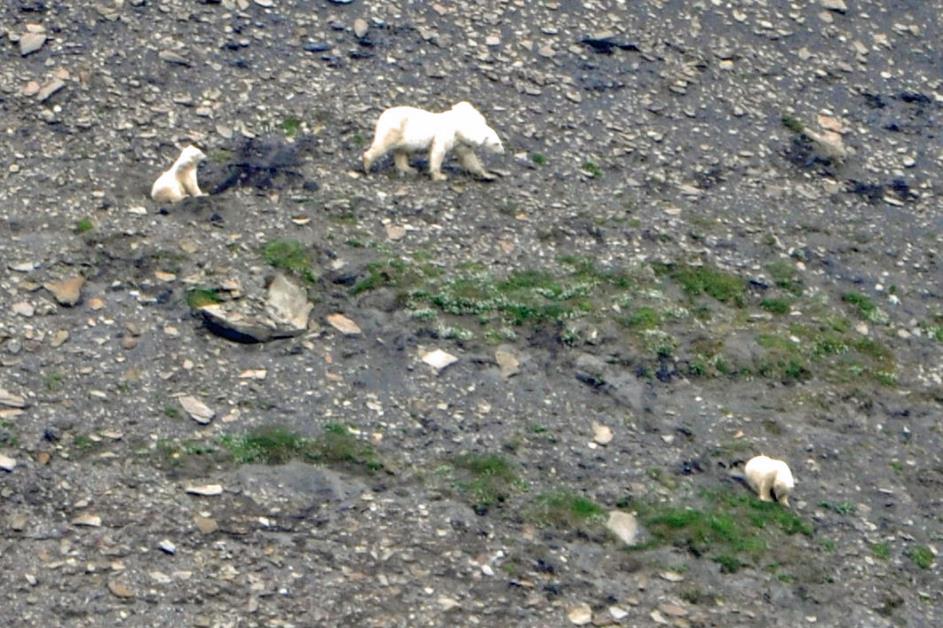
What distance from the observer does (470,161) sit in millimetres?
13711

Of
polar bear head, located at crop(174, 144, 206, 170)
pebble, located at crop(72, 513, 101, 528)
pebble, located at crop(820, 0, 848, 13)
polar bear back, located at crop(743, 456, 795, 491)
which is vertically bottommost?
pebble, located at crop(72, 513, 101, 528)

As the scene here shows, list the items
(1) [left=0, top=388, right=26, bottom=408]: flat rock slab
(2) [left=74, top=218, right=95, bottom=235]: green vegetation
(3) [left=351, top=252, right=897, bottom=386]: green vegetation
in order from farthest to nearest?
1. (2) [left=74, top=218, right=95, bottom=235]: green vegetation
2. (3) [left=351, top=252, right=897, bottom=386]: green vegetation
3. (1) [left=0, top=388, right=26, bottom=408]: flat rock slab

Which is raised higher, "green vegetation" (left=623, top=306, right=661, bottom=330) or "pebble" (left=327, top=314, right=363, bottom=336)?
"green vegetation" (left=623, top=306, right=661, bottom=330)

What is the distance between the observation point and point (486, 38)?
50.4 ft

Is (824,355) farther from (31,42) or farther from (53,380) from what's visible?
(31,42)

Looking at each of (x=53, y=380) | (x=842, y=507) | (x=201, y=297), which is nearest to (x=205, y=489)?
(x=53, y=380)

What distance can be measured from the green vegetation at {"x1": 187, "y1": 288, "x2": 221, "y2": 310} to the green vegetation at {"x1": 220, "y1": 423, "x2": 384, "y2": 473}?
4.37ft

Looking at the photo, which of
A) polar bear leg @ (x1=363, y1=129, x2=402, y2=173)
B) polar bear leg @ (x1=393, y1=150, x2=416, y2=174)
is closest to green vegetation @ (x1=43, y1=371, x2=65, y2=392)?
polar bear leg @ (x1=363, y1=129, x2=402, y2=173)

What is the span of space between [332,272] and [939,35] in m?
8.03

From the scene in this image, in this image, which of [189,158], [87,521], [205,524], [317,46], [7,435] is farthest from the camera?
[317,46]

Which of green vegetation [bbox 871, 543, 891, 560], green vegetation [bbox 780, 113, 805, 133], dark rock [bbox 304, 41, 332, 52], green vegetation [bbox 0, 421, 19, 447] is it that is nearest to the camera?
green vegetation [bbox 0, 421, 19, 447]

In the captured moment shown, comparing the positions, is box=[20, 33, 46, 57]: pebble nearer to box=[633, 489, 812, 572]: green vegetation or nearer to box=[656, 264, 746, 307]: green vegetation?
box=[656, 264, 746, 307]: green vegetation

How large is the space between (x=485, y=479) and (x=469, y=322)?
1722 millimetres

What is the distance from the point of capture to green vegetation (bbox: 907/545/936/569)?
10719 millimetres
